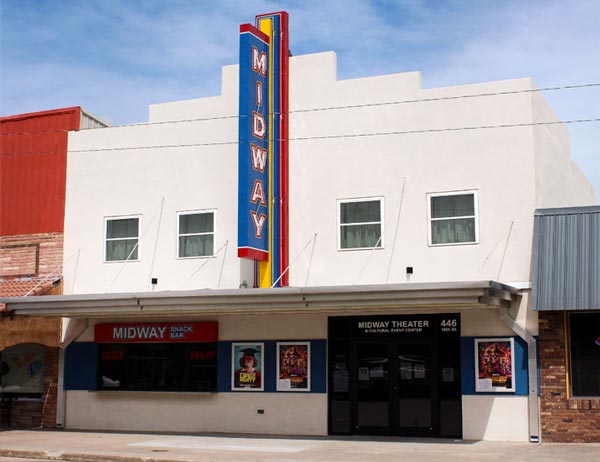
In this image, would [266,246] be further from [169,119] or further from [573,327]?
[573,327]

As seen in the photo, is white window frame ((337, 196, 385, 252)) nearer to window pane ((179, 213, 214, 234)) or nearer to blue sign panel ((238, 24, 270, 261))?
blue sign panel ((238, 24, 270, 261))

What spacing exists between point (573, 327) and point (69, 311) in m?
10.7

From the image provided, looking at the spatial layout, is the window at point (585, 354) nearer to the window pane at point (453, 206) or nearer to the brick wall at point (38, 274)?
the window pane at point (453, 206)

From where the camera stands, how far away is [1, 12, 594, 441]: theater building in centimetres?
1830

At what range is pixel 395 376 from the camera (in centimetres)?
1911

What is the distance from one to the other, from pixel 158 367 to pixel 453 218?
7868mm

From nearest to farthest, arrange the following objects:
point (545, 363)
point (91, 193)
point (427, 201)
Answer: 1. point (545, 363)
2. point (427, 201)
3. point (91, 193)

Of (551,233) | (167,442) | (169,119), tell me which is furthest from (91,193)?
(551,233)

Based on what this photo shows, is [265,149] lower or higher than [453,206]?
higher

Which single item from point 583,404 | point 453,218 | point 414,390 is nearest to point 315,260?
point 453,218

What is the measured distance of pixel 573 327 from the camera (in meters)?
17.8

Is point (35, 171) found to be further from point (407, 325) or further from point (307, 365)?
point (407, 325)

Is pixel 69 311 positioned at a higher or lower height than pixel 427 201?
lower

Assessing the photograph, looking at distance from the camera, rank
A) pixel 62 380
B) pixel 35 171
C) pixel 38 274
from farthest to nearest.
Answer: pixel 35 171 < pixel 38 274 < pixel 62 380
